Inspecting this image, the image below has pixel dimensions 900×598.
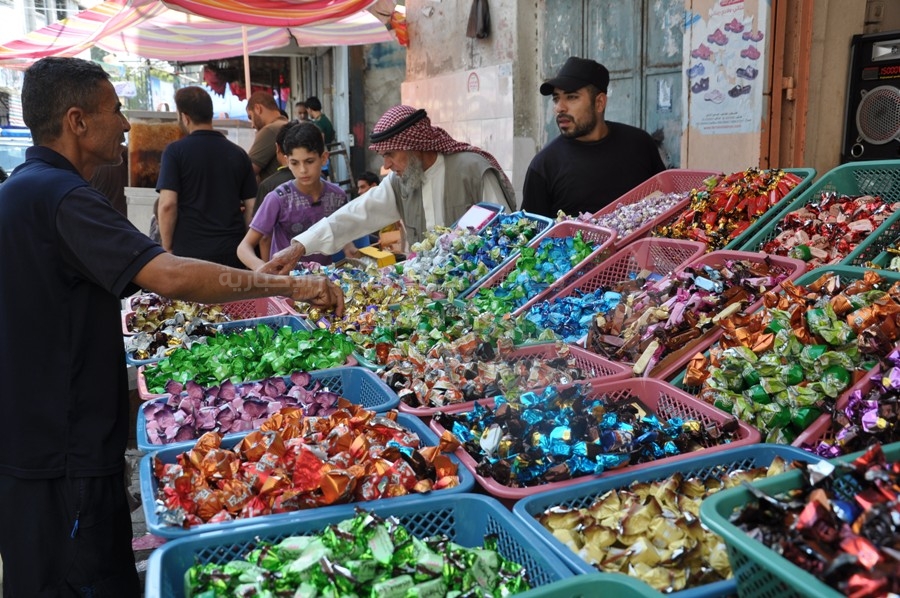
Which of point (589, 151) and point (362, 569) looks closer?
point (362, 569)

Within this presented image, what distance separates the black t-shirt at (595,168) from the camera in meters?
3.91

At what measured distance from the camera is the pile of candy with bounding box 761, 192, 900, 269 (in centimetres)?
243

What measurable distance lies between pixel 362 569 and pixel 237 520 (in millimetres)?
338

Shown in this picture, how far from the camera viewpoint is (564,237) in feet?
10.6

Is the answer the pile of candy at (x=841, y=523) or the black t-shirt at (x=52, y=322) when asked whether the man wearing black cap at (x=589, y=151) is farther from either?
the pile of candy at (x=841, y=523)

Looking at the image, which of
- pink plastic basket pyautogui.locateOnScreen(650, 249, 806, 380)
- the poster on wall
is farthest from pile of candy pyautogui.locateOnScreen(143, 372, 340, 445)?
the poster on wall

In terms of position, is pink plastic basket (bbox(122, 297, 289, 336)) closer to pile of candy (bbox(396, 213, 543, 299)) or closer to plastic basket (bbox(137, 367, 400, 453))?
pile of candy (bbox(396, 213, 543, 299))

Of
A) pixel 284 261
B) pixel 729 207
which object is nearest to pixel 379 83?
pixel 284 261

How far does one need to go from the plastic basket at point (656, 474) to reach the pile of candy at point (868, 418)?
4.8 inches

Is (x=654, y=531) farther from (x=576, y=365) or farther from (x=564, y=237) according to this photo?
(x=564, y=237)

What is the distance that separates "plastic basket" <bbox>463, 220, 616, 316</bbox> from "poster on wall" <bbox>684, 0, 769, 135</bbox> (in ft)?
6.54

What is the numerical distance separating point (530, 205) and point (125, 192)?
3658 millimetres

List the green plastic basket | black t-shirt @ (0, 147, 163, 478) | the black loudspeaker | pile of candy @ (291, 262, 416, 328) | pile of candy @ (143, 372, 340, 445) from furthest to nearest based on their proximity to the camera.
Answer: the black loudspeaker → pile of candy @ (291, 262, 416, 328) → the green plastic basket → pile of candy @ (143, 372, 340, 445) → black t-shirt @ (0, 147, 163, 478)

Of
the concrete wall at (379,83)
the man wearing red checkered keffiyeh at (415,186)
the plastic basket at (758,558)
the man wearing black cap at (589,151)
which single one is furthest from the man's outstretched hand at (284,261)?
the concrete wall at (379,83)
